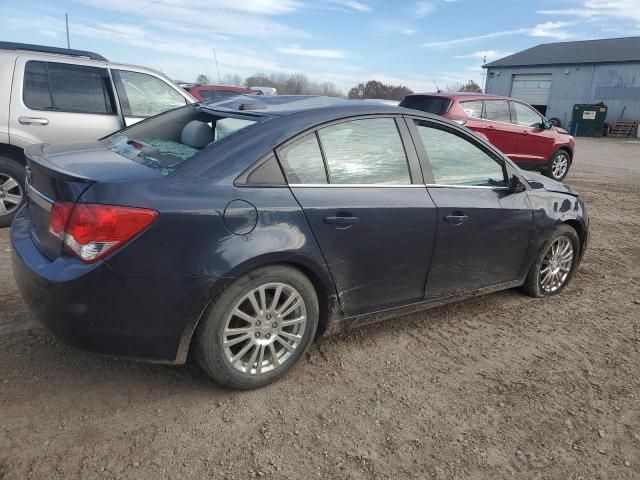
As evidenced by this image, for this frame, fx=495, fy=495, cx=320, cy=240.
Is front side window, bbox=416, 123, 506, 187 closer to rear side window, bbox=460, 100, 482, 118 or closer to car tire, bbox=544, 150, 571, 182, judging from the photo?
rear side window, bbox=460, 100, 482, 118

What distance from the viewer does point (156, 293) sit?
2250mm

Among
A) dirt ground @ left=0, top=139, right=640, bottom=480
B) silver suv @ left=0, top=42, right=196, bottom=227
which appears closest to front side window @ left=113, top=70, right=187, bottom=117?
silver suv @ left=0, top=42, right=196, bottom=227

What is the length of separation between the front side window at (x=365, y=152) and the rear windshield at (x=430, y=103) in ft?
20.3

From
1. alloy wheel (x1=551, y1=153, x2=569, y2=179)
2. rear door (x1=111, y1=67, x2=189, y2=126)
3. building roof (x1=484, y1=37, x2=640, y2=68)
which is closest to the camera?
rear door (x1=111, y1=67, x2=189, y2=126)

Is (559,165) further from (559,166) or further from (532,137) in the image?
(532,137)

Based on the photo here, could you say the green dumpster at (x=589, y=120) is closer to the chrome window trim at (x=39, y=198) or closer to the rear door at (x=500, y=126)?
the rear door at (x=500, y=126)

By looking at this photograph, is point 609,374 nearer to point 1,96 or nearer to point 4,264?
point 4,264

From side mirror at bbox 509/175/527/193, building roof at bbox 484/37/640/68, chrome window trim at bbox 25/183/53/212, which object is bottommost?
side mirror at bbox 509/175/527/193

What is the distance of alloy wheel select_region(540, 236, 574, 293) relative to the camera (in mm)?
4035

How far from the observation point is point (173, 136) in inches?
124

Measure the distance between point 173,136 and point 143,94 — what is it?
10.7 feet

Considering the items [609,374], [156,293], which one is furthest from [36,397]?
[609,374]

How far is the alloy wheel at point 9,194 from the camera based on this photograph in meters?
5.11

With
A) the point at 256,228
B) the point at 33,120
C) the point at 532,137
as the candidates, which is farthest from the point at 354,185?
the point at 532,137
